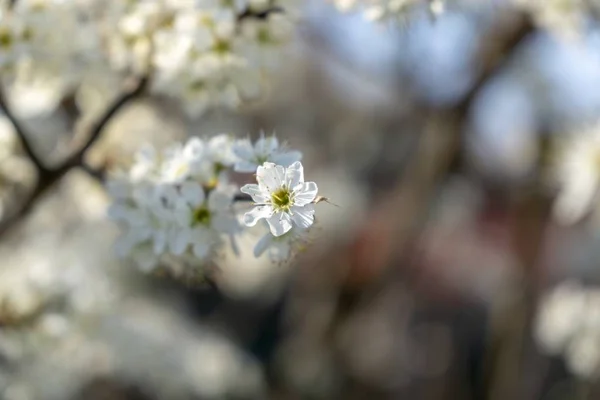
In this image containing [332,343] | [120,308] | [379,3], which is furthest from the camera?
[332,343]

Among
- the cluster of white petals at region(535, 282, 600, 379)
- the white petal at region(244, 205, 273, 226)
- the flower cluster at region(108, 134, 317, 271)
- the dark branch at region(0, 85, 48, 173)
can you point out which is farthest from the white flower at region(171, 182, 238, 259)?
the cluster of white petals at region(535, 282, 600, 379)

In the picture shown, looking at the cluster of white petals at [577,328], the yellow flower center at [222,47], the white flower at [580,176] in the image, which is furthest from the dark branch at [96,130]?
the cluster of white petals at [577,328]

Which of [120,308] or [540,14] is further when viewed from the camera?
[120,308]

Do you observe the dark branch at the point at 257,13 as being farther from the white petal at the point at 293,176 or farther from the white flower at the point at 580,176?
the white flower at the point at 580,176

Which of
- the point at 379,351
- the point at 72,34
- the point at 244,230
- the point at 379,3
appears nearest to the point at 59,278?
the point at 72,34

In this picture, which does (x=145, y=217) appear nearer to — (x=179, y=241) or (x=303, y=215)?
(x=179, y=241)

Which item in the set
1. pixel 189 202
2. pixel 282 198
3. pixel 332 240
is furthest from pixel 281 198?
pixel 332 240

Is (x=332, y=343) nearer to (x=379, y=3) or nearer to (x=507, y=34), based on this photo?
(x=507, y=34)
